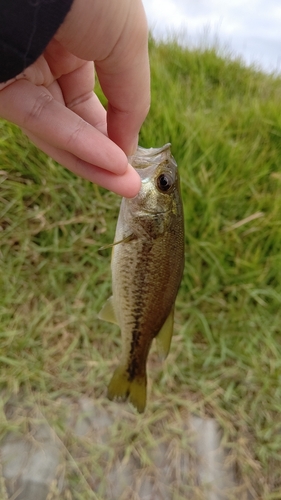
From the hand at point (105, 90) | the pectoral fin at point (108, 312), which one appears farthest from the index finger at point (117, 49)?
the pectoral fin at point (108, 312)

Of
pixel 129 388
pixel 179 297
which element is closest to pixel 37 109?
pixel 129 388

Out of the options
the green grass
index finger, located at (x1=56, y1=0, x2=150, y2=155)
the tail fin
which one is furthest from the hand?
the green grass

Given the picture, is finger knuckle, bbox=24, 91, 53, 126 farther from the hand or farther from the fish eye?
the fish eye

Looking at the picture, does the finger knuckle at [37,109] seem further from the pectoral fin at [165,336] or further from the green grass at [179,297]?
the green grass at [179,297]

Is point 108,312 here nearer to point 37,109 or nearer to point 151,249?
point 151,249

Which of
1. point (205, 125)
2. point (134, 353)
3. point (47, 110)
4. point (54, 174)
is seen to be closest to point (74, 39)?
point (47, 110)

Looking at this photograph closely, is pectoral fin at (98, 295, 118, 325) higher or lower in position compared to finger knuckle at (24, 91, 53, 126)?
lower
